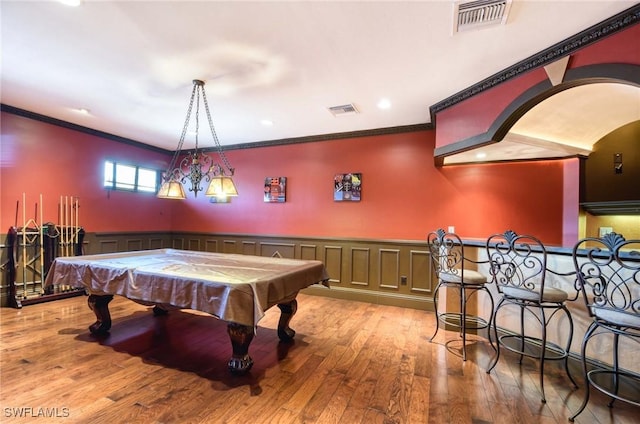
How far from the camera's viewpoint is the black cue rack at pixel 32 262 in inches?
153

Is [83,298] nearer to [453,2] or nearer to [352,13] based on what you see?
[352,13]

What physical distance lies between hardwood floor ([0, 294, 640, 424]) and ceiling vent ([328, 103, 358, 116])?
2725mm

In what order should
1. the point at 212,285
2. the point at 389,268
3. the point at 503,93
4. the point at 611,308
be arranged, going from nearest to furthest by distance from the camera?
the point at 611,308 < the point at 212,285 < the point at 503,93 < the point at 389,268

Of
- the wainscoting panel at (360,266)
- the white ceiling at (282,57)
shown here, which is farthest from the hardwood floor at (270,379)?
the white ceiling at (282,57)

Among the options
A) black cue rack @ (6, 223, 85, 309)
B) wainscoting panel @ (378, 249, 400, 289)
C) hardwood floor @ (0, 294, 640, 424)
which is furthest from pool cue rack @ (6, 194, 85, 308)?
wainscoting panel @ (378, 249, 400, 289)

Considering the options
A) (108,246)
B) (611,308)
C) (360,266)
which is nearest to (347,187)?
(360,266)

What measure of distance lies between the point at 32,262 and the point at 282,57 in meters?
4.67

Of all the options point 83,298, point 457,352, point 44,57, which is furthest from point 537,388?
point 83,298

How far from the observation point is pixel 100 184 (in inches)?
198

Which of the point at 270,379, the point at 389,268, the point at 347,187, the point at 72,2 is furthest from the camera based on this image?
the point at 347,187

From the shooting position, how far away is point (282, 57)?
2.60 metres

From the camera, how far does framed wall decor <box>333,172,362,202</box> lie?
4.67 m

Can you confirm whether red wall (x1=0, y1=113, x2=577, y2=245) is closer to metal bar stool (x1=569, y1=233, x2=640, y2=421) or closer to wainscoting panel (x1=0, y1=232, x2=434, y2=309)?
wainscoting panel (x1=0, y1=232, x2=434, y2=309)

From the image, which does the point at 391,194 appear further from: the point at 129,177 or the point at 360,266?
the point at 129,177
